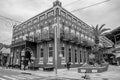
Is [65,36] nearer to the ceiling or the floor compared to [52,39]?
nearer to the ceiling

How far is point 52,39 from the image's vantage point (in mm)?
23078

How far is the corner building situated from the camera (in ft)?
76.1

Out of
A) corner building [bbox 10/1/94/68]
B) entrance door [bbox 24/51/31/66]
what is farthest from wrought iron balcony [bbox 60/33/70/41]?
entrance door [bbox 24/51/31/66]

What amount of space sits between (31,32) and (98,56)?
17402mm

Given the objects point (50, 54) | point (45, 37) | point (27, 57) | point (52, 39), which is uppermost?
point (45, 37)

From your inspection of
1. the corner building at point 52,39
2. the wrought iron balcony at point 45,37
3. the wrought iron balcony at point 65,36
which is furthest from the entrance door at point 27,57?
the wrought iron balcony at point 65,36

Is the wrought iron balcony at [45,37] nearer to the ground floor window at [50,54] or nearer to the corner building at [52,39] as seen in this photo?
the corner building at [52,39]

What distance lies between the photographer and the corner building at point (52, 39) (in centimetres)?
2319

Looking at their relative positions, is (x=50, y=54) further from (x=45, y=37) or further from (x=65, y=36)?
(x=65, y=36)

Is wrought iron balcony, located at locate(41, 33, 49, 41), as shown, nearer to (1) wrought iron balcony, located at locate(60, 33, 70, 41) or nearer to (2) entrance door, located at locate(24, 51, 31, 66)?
(1) wrought iron balcony, located at locate(60, 33, 70, 41)

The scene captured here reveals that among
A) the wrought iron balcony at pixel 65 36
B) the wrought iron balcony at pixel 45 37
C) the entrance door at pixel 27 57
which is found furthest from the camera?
the entrance door at pixel 27 57

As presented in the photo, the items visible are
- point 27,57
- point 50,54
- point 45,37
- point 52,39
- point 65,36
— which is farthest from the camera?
point 27,57

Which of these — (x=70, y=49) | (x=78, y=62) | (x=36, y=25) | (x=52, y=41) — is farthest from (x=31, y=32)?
(x=78, y=62)

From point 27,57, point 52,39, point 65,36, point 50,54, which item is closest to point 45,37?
point 52,39
